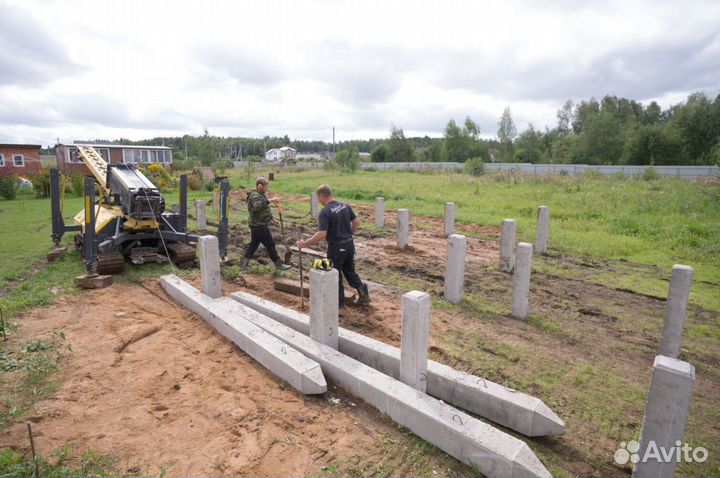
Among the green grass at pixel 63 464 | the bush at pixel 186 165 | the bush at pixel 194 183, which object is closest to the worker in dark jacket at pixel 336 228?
the green grass at pixel 63 464

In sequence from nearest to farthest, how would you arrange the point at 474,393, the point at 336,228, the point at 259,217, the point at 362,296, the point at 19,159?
the point at 474,393
the point at 336,228
the point at 362,296
the point at 259,217
the point at 19,159

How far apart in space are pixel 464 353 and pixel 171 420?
327 cm

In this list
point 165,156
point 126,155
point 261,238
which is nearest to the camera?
point 261,238

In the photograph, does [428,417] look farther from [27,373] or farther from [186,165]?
[186,165]

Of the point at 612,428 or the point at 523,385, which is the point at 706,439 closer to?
the point at 612,428

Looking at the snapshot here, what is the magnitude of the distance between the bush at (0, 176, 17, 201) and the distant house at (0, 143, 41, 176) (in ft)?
21.4

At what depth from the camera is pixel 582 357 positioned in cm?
520

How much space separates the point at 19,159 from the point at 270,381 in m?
38.1

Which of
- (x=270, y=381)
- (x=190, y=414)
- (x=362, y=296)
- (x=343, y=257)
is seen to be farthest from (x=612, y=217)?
(x=190, y=414)

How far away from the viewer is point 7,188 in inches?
963

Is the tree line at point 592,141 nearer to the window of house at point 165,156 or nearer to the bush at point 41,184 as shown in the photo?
the window of house at point 165,156

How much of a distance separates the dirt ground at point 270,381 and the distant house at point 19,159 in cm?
3243

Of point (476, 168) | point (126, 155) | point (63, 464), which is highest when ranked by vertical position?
point (126, 155)

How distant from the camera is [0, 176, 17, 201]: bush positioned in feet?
79.9
